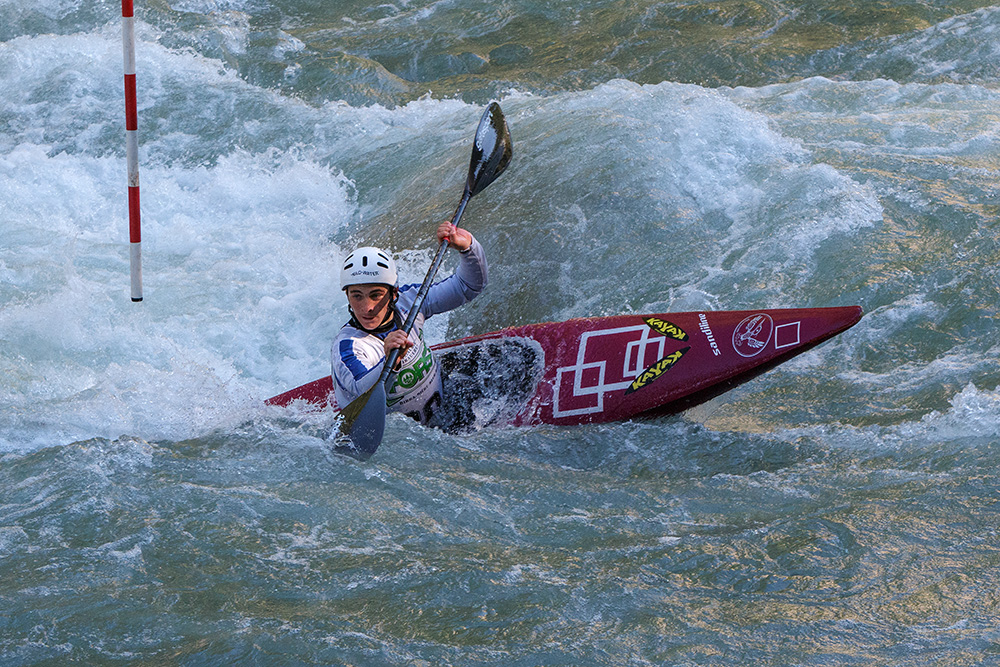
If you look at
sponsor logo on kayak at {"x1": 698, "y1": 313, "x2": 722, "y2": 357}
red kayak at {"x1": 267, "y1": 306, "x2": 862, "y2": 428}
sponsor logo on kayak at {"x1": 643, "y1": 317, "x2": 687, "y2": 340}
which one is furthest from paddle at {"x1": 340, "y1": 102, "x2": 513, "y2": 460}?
sponsor logo on kayak at {"x1": 698, "y1": 313, "x2": 722, "y2": 357}

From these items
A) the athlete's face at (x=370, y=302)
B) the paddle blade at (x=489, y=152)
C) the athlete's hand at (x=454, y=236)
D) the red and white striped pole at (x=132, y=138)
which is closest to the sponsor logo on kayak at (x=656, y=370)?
the athlete's hand at (x=454, y=236)

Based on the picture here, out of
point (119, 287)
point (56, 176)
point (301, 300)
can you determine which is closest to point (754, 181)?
point (301, 300)

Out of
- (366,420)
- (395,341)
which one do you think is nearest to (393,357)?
(395,341)

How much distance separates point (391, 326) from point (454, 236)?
470 mm

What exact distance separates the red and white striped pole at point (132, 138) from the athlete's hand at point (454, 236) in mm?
1525

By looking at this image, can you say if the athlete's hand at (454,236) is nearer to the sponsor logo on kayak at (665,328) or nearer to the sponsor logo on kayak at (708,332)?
the sponsor logo on kayak at (665,328)

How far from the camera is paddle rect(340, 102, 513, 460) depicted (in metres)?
3.77

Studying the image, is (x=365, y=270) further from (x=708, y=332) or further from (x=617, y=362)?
(x=708, y=332)

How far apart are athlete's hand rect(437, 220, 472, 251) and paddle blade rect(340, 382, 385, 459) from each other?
2.47ft

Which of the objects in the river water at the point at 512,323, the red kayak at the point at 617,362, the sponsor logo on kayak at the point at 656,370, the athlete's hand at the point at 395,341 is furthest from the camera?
the sponsor logo on kayak at the point at 656,370

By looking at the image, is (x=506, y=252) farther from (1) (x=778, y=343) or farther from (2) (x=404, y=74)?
(2) (x=404, y=74)

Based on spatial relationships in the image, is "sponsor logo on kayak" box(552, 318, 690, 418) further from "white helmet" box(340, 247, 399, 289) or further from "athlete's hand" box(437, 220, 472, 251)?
"white helmet" box(340, 247, 399, 289)

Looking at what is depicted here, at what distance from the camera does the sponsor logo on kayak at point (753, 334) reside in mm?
4020

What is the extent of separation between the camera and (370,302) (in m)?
3.96
